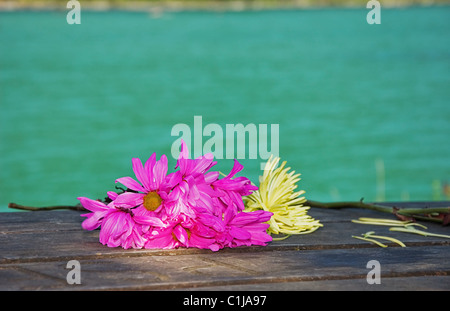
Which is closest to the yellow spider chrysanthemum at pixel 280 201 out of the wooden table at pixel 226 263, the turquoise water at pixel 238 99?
the wooden table at pixel 226 263

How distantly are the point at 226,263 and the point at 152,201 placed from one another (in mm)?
226

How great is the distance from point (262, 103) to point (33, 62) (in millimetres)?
10454

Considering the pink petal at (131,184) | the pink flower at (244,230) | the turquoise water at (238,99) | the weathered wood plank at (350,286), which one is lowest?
the weathered wood plank at (350,286)

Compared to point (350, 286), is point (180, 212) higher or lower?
higher

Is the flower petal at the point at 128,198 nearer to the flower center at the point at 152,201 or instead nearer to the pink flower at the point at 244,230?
the flower center at the point at 152,201

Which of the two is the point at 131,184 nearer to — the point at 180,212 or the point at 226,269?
the point at 180,212

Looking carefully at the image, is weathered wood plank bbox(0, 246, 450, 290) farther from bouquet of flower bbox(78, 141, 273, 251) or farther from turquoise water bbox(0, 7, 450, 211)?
turquoise water bbox(0, 7, 450, 211)

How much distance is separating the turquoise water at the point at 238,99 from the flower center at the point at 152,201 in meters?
8.21

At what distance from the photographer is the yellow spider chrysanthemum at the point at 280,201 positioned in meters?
1.69

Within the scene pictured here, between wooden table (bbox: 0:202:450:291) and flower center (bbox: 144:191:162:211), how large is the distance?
0.32ft

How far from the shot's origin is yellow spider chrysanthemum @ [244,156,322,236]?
5.55 feet

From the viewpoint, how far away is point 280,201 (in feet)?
5.60

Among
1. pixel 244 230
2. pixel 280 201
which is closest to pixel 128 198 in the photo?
pixel 244 230

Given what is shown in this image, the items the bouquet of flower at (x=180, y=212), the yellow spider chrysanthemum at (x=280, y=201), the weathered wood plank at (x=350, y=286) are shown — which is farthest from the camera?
the yellow spider chrysanthemum at (x=280, y=201)
